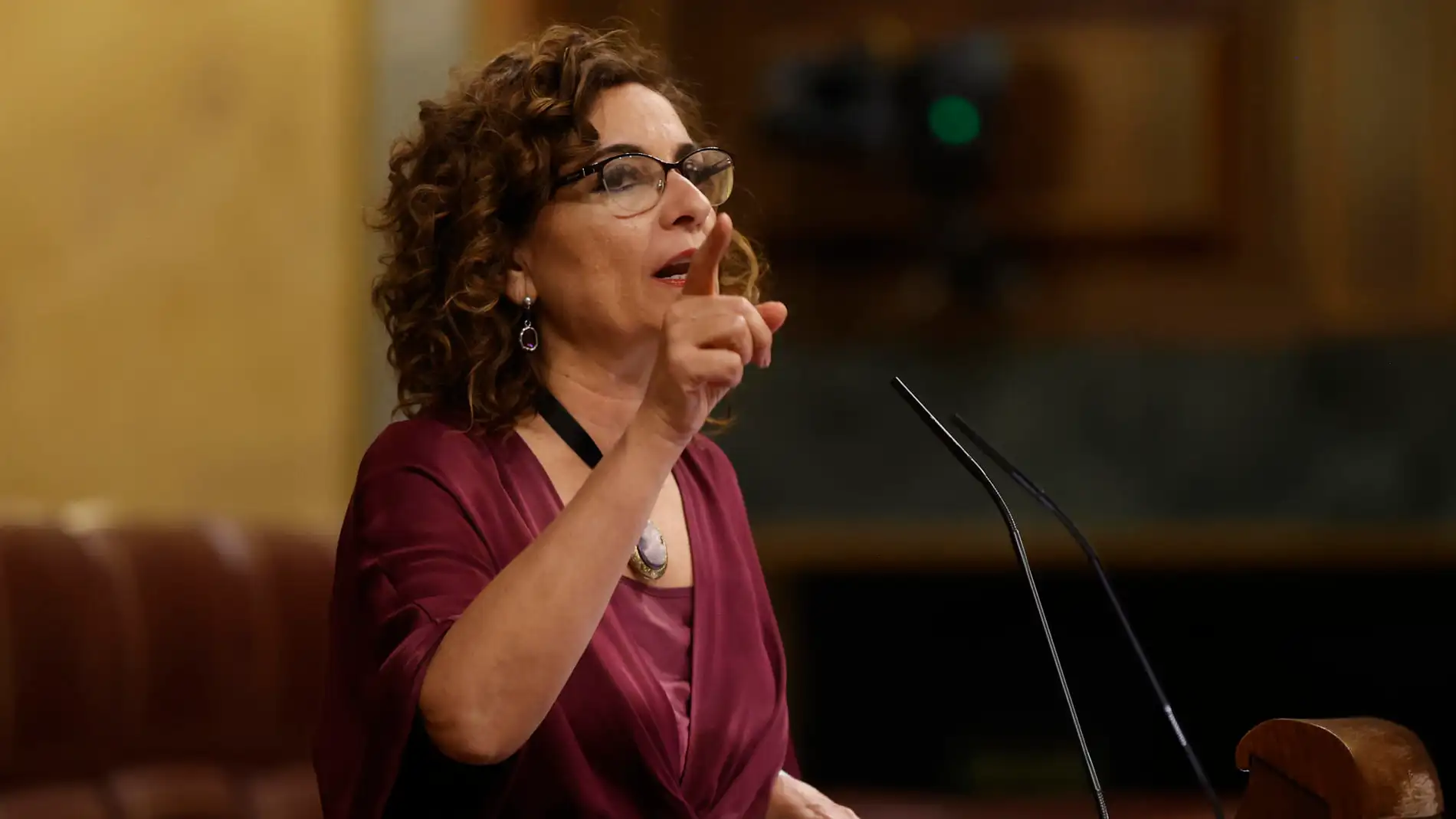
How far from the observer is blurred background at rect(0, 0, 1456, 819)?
3104 millimetres

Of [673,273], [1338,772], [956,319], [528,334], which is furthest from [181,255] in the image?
[1338,772]

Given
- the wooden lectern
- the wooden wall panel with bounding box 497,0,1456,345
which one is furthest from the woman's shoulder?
the wooden wall panel with bounding box 497,0,1456,345

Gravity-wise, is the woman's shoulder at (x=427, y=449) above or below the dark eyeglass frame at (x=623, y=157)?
below

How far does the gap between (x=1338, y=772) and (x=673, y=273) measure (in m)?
0.59

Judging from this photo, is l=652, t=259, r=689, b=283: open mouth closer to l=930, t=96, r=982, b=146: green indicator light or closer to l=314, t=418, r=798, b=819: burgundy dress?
l=314, t=418, r=798, b=819: burgundy dress

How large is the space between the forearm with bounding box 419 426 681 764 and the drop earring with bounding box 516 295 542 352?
27 cm

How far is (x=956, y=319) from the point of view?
11.8 feet

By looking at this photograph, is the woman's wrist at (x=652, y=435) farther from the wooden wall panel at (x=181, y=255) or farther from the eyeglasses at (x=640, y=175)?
the wooden wall panel at (x=181, y=255)

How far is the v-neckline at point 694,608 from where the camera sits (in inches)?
48.4

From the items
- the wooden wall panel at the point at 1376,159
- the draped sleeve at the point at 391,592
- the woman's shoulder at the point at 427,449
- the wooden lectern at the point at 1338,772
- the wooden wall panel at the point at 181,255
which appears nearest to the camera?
the wooden lectern at the point at 1338,772

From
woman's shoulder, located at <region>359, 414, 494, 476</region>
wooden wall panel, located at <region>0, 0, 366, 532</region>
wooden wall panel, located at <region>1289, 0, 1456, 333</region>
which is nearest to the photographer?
woman's shoulder, located at <region>359, 414, 494, 476</region>

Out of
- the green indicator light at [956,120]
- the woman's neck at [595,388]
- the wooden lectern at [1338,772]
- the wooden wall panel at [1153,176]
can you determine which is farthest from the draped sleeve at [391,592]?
the green indicator light at [956,120]

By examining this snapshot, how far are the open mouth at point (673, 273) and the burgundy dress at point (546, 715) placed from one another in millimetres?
178

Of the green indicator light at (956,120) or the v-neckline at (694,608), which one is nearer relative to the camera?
the v-neckline at (694,608)
